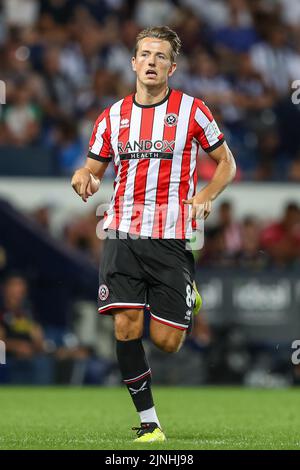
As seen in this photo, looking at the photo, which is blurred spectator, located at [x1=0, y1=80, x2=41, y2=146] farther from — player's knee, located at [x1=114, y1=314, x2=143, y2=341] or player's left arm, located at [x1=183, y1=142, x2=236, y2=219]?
player's knee, located at [x1=114, y1=314, x2=143, y2=341]

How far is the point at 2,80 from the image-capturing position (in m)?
15.3

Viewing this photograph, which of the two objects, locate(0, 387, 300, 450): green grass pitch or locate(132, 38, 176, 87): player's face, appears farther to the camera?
locate(132, 38, 176, 87): player's face

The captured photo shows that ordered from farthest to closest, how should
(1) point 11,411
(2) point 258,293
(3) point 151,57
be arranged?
(2) point 258,293 → (1) point 11,411 → (3) point 151,57

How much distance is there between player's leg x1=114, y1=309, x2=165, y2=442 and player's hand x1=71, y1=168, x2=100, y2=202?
68 cm

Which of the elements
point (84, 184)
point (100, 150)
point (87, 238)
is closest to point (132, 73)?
point (87, 238)

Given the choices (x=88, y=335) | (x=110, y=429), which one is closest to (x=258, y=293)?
(x=88, y=335)

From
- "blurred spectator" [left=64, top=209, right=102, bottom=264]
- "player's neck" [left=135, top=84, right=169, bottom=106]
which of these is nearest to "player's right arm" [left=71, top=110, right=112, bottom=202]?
"player's neck" [left=135, top=84, right=169, bottom=106]

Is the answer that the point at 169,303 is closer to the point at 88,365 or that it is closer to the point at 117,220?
the point at 117,220

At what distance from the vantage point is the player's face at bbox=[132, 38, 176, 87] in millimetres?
7105

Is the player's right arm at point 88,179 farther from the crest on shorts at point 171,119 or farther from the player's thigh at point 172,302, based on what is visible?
the player's thigh at point 172,302

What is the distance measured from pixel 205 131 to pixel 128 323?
1.16 metres

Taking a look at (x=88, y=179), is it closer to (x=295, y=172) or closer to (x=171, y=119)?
(x=171, y=119)

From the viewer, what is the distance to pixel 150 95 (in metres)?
7.27

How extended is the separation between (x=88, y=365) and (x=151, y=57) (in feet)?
23.7
